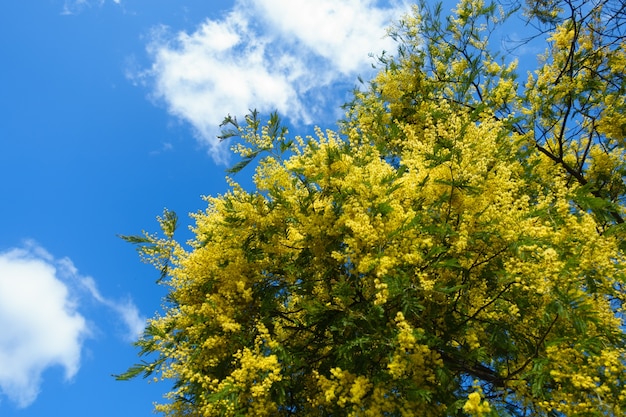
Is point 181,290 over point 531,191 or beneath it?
beneath

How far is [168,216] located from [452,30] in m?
7.53

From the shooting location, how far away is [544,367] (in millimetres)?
4359

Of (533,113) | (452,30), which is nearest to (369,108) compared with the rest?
(452,30)

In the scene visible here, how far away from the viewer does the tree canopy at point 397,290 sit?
14.9 feet

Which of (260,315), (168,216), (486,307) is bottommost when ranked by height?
(486,307)

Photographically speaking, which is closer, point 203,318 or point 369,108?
point 203,318

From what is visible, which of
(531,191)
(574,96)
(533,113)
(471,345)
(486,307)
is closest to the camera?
(471,345)

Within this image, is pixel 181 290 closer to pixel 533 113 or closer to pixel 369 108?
pixel 369 108

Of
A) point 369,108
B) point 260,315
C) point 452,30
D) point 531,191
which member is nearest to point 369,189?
point 260,315

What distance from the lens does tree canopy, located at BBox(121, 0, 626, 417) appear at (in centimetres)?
454

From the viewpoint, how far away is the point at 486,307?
5.16 m

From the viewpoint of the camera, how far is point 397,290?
443 cm

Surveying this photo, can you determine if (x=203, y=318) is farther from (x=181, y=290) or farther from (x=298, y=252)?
(x=298, y=252)

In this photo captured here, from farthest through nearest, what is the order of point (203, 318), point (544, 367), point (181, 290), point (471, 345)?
point (181, 290) → point (203, 318) → point (471, 345) → point (544, 367)
